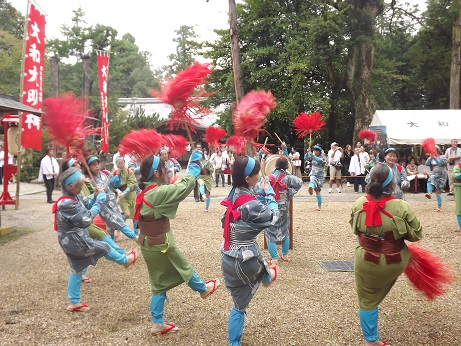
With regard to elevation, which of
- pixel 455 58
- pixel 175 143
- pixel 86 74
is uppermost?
pixel 455 58

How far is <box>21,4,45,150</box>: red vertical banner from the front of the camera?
10.1 meters

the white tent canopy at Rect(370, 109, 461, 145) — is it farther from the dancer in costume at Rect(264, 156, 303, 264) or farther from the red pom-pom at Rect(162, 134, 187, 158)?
the red pom-pom at Rect(162, 134, 187, 158)

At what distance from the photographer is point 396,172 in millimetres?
6801

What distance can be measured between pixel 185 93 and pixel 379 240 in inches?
89.2

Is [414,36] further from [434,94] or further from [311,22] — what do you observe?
[311,22]

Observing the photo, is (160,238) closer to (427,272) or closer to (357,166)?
(427,272)

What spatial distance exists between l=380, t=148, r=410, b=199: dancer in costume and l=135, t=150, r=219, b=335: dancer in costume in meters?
3.78

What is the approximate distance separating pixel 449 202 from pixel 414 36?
1709 cm

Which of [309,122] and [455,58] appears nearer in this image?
[309,122]

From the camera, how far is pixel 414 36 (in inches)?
1010

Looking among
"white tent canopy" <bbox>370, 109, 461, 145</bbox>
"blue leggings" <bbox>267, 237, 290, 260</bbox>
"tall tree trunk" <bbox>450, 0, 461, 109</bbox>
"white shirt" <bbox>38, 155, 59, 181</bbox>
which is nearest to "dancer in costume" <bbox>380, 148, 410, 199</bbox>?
"blue leggings" <bbox>267, 237, 290, 260</bbox>

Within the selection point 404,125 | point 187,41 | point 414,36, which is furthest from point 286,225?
point 414,36

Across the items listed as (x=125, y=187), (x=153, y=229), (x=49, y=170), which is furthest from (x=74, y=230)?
(x=49, y=170)

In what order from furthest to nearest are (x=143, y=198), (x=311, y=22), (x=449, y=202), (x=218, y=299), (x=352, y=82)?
1. (x=352, y=82)
2. (x=311, y=22)
3. (x=449, y=202)
4. (x=218, y=299)
5. (x=143, y=198)
